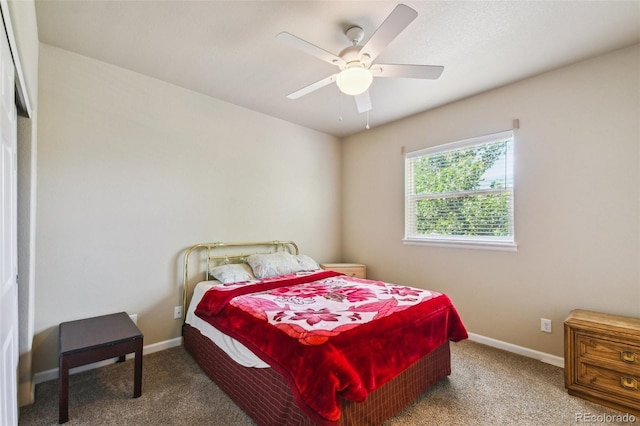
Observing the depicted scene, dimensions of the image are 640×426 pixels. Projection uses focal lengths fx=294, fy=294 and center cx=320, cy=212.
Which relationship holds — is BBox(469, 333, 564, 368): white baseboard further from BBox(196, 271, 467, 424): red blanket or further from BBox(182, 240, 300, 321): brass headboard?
BBox(182, 240, 300, 321): brass headboard

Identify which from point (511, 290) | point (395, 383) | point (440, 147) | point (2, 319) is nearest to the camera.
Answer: point (2, 319)

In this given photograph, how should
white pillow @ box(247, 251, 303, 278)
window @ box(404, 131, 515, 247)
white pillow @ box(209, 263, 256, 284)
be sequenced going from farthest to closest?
white pillow @ box(247, 251, 303, 278)
window @ box(404, 131, 515, 247)
white pillow @ box(209, 263, 256, 284)

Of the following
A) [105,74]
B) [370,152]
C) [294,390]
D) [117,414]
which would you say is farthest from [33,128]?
[370,152]

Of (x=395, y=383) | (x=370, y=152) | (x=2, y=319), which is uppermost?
(x=370, y=152)

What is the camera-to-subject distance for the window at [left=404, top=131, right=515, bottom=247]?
3004 millimetres

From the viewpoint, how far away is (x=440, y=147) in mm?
3459

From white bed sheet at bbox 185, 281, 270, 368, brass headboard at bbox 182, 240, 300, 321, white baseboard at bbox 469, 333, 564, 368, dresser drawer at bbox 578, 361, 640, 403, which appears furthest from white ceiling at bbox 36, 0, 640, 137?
white baseboard at bbox 469, 333, 564, 368

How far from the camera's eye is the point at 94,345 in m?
1.95

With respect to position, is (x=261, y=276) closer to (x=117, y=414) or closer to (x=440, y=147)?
(x=117, y=414)

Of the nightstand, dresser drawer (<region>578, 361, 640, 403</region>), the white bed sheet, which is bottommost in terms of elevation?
dresser drawer (<region>578, 361, 640, 403</region>)

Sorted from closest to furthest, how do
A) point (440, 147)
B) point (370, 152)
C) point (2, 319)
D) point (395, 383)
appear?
point (2, 319), point (395, 383), point (440, 147), point (370, 152)

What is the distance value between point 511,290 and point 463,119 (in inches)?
73.3

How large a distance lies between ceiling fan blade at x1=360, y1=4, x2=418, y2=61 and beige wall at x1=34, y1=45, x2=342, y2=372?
2047mm

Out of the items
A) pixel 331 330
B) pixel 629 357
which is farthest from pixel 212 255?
pixel 629 357
